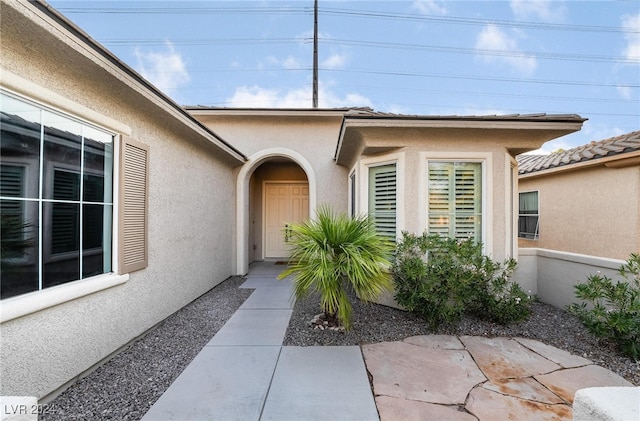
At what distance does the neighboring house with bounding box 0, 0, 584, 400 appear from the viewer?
2654mm

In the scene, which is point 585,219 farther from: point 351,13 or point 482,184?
point 351,13

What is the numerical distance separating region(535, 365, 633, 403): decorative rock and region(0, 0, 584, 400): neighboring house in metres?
2.17

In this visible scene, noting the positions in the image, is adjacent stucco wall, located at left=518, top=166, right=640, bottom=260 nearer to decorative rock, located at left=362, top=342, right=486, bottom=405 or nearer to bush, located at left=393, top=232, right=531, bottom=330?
bush, located at left=393, top=232, right=531, bottom=330

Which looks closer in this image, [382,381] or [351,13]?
[382,381]

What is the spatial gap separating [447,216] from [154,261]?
18.0 feet

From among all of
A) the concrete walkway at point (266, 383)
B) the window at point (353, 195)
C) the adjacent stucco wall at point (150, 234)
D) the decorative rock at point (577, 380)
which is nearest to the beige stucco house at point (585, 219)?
the decorative rock at point (577, 380)

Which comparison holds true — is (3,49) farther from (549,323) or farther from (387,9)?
(387,9)

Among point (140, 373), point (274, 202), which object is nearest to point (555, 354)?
point (140, 373)

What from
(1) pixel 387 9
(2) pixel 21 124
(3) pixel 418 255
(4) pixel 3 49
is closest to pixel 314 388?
(3) pixel 418 255

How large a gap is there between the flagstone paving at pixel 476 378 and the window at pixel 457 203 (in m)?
1.99

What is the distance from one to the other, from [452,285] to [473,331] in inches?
37.1

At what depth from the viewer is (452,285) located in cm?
435

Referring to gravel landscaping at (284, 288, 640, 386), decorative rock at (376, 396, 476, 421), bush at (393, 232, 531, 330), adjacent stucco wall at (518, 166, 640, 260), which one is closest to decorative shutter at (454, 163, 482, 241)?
bush at (393, 232, 531, 330)

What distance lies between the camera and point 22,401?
1.37 meters
